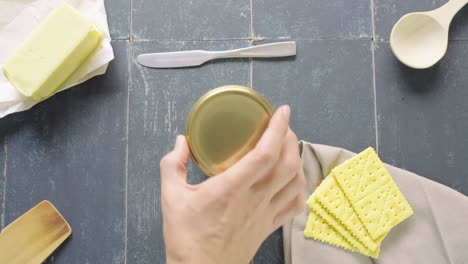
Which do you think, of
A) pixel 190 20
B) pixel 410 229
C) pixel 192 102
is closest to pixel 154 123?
pixel 192 102

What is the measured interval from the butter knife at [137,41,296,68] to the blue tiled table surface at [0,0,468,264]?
1cm

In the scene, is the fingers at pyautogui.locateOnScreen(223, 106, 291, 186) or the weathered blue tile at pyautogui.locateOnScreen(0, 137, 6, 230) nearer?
the fingers at pyautogui.locateOnScreen(223, 106, 291, 186)

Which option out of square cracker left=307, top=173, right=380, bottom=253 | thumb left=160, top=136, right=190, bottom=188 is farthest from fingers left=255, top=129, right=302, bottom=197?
square cracker left=307, top=173, right=380, bottom=253

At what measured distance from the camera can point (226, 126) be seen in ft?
1.79

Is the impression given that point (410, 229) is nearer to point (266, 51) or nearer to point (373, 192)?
point (373, 192)

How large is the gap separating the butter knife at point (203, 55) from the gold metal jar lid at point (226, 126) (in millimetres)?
237

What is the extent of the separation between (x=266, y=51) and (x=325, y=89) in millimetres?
121

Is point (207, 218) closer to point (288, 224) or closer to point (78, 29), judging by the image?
point (288, 224)

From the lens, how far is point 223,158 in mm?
552

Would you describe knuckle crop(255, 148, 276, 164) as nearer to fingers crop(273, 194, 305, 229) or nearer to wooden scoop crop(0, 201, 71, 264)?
fingers crop(273, 194, 305, 229)

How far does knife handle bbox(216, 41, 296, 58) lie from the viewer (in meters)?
0.77

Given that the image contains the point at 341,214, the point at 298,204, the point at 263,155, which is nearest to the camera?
the point at 263,155

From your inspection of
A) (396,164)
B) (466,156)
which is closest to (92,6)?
(396,164)

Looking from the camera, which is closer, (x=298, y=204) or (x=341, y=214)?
(x=298, y=204)
